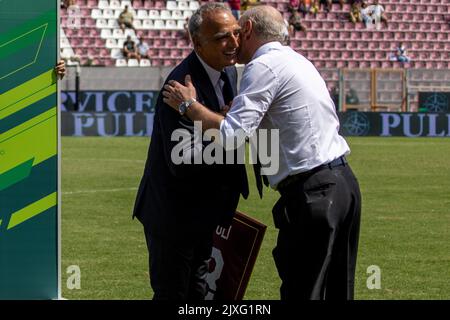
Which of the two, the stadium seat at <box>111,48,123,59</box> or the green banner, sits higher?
the green banner

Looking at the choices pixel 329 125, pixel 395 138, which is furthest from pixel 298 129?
pixel 395 138

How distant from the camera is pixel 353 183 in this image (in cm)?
586

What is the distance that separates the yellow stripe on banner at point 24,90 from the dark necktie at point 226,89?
173cm

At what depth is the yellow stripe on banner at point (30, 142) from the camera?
24.1 ft

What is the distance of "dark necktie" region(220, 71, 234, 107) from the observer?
614cm

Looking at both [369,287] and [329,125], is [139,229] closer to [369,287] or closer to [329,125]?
[369,287]

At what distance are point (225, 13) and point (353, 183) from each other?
3.76ft

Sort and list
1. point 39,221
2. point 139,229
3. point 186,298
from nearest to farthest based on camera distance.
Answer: point 186,298, point 39,221, point 139,229

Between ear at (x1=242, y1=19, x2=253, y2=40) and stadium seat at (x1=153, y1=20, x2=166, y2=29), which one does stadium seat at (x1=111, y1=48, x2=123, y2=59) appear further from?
ear at (x1=242, y1=19, x2=253, y2=40)

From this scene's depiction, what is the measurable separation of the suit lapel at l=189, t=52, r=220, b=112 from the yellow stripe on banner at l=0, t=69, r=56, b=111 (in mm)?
1757

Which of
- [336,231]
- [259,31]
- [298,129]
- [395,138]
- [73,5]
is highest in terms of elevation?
[259,31]

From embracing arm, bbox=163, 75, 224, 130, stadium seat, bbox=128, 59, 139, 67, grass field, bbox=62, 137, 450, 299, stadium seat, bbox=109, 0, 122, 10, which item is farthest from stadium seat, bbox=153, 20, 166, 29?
embracing arm, bbox=163, 75, 224, 130

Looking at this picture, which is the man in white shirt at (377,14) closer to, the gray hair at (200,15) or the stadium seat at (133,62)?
the stadium seat at (133,62)
